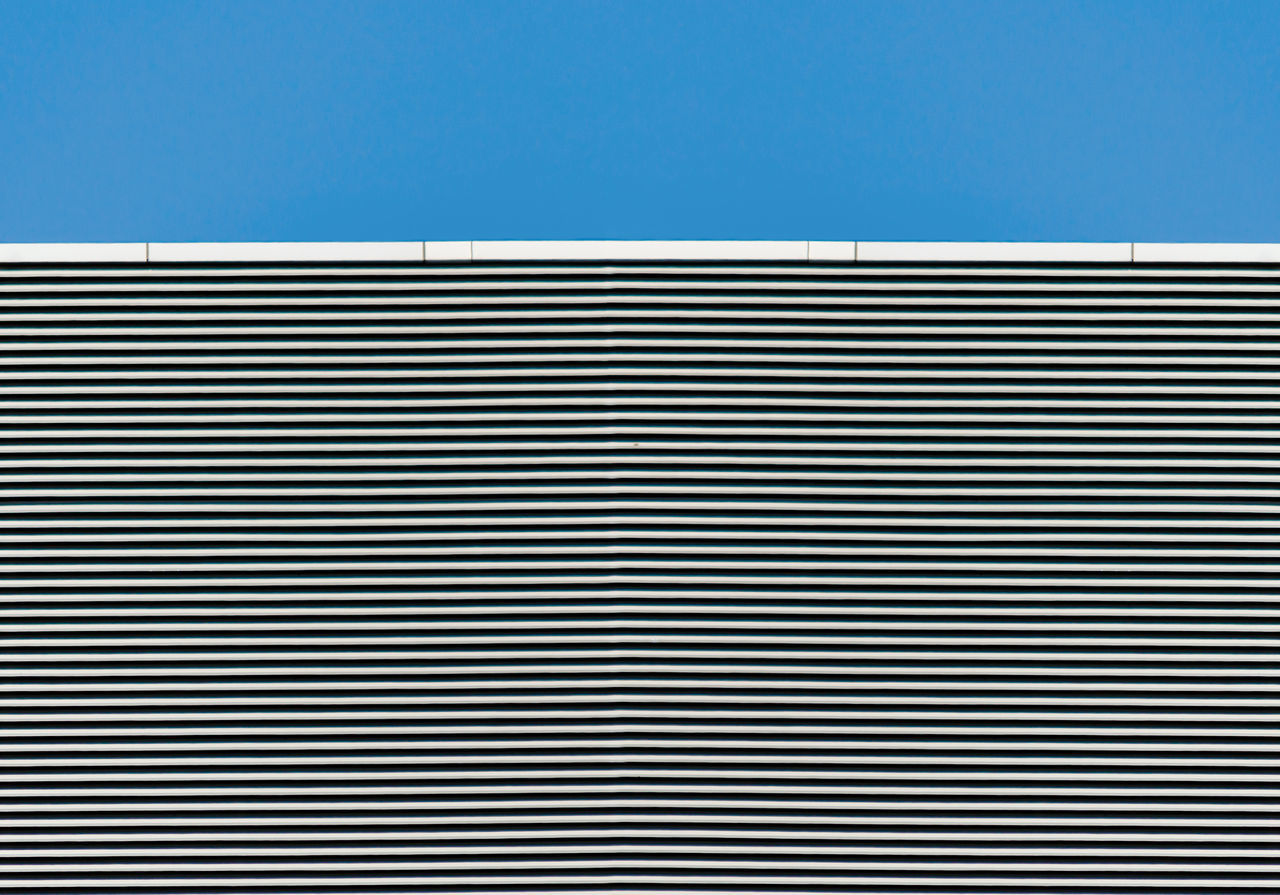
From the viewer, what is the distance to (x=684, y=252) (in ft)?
25.7

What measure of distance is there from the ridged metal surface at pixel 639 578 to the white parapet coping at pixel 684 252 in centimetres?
11

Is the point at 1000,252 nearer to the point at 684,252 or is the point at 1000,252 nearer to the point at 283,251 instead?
the point at 684,252

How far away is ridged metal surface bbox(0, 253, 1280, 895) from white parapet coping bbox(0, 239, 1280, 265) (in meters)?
0.11

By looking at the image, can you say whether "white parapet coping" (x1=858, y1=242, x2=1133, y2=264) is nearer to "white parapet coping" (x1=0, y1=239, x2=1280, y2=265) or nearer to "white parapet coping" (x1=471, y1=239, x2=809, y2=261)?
"white parapet coping" (x1=0, y1=239, x2=1280, y2=265)

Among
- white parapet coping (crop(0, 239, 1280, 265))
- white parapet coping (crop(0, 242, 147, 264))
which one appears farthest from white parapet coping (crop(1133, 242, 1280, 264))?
white parapet coping (crop(0, 242, 147, 264))

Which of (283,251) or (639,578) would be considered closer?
(639,578)

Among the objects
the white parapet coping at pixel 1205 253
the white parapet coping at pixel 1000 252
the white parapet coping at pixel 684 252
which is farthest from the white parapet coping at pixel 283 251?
the white parapet coping at pixel 1205 253

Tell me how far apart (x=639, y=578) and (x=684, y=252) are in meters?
2.56

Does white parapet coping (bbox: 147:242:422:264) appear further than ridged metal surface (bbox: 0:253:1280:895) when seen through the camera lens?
Yes

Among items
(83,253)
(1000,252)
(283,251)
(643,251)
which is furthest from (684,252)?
(83,253)

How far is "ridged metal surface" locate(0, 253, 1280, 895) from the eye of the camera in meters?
7.32

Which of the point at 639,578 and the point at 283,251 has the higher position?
the point at 283,251

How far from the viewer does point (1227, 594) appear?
7.45 metres

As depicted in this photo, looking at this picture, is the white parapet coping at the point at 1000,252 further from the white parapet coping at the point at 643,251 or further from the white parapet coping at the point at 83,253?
the white parapet coping at the point at 83,253
